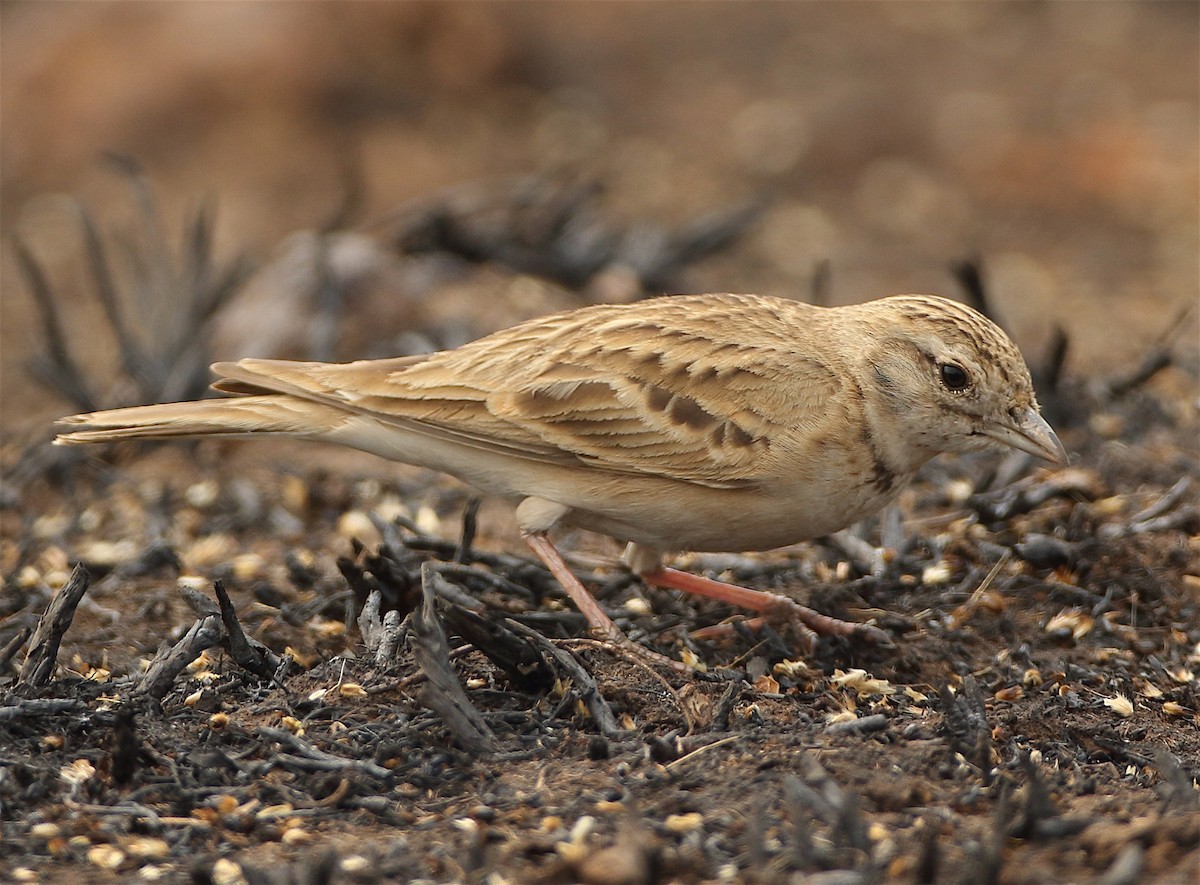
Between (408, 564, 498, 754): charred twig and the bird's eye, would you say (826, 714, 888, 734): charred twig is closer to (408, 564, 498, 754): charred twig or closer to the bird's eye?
(408, 564, 498, 754): charred twig

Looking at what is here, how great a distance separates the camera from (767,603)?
18.1 feet

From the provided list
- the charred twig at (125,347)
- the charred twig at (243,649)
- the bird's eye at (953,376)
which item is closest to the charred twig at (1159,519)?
the bird's eye at (953,376)

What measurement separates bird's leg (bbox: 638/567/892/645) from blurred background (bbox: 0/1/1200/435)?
367cm

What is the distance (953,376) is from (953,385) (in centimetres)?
4

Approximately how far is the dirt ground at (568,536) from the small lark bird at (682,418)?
0.46 m

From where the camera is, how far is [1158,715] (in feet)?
16.5

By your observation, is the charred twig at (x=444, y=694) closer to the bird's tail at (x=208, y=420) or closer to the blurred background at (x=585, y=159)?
the bird's tail at (x=208, y=420)

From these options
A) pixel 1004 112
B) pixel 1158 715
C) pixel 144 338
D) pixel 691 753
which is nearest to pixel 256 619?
pixel 691 753

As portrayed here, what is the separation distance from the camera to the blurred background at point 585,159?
1021 centimetres

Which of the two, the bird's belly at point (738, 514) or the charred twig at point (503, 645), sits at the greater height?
the bird's belly at point (738, 514)

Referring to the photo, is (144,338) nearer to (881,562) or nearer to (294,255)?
(294,255)

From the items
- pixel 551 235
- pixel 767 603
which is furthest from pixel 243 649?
pixel 551 235

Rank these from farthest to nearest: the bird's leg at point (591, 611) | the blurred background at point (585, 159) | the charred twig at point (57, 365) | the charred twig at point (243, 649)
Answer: the blurred background at point (585, 159) < the charred twig at point (57, 365) < the bird's leg at point (591, 611) < the charred twig at point (243, 649)

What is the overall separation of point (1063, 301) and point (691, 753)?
8235 mm
